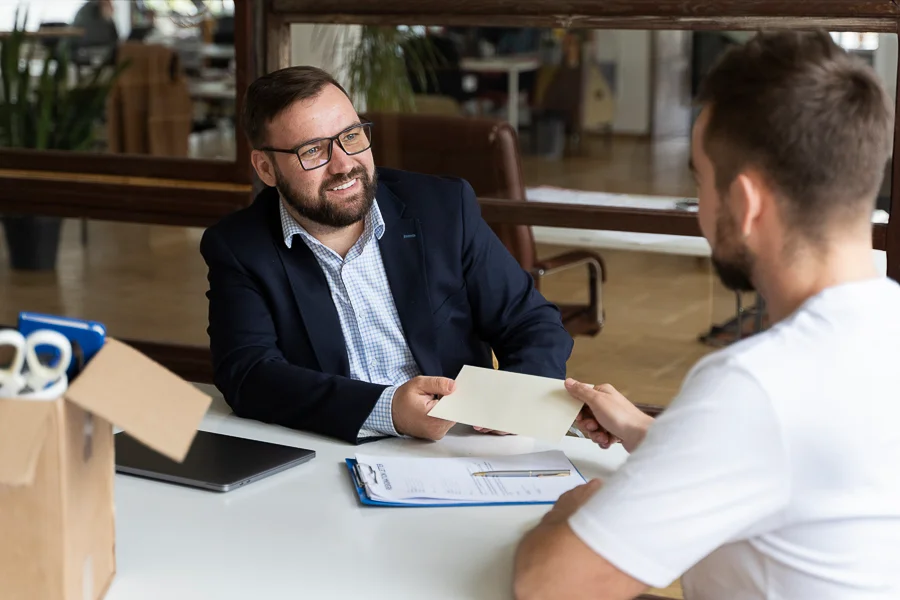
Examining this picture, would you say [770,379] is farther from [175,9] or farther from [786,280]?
[175,9]

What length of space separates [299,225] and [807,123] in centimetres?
125

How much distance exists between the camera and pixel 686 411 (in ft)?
3.50

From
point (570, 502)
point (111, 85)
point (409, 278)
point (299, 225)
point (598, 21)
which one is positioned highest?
point (598, 21)

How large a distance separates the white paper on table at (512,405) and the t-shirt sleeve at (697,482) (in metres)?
0.46

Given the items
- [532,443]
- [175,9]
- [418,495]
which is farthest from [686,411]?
[175,9]

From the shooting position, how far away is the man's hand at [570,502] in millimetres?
1318

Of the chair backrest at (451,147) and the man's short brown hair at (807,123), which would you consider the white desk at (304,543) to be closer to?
the man's short brown hair at (807,123)

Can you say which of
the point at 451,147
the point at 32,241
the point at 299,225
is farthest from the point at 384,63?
the point at 299,225

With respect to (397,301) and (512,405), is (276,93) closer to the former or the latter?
(397,301)

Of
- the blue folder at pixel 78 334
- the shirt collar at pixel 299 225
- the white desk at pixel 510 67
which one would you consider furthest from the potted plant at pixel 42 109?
the blue folder at pixel 78 334

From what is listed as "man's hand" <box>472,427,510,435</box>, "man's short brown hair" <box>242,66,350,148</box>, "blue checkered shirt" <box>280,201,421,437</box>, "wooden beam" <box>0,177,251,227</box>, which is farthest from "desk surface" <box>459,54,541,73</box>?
"man's hand" <box>472,427,510,435</box>

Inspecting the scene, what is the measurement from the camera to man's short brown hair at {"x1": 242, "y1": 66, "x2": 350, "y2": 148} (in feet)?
7.03

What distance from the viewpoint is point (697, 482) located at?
1.05m

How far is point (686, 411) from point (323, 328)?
3.65ft
